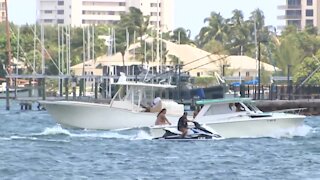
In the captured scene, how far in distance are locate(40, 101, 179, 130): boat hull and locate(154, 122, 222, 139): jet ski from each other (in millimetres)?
6608

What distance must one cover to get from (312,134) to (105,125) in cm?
1027

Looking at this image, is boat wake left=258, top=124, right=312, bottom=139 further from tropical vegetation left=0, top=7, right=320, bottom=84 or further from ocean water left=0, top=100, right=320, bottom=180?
tropical vegetation left=0, top=7, right=320, bottom=84

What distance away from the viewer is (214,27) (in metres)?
189

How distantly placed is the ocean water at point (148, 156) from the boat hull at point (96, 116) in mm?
633

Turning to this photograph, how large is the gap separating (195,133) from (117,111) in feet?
28.9

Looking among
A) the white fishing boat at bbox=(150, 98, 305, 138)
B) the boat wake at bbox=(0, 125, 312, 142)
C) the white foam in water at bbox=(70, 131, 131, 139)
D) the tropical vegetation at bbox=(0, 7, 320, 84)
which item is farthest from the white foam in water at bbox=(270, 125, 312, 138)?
the tropical vegetation at bbox=(0, 7, 320, 84)

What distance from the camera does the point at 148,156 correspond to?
172ft

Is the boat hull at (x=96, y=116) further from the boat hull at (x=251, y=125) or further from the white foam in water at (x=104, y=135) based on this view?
the boat hull at (x=251, y=125)

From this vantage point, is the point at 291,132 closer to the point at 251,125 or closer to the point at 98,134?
the point at 251,125

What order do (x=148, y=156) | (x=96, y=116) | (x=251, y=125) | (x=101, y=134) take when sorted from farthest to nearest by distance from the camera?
(x=96, y=116) → (x=101, y=134) → (x=251, y=125) → (x=148, y=156)

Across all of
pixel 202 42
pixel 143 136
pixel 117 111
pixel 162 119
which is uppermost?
pixel 202 42

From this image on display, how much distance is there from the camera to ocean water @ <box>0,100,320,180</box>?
45750 mm

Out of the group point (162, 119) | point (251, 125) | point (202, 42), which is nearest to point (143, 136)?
point (162, 119)

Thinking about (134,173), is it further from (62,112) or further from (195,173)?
(62,112)
